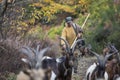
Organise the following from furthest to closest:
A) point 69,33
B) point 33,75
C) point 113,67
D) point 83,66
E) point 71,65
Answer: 1. point 83,66
2. point 69,33
3. point 113,67
4. point 71,65
5. point 33,75

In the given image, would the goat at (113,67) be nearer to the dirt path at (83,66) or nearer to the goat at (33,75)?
the dirt path at (83,66)

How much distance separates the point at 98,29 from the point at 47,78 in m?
14.7

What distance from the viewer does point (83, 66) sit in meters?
19.4

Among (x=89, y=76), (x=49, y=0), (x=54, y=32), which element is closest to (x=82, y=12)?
(x=54, y=32)

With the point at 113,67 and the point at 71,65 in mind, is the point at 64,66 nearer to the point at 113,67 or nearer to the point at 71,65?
the point at 71,65

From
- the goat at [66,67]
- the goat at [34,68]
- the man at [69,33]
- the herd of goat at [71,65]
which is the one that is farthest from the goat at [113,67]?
the goat at [34,68]

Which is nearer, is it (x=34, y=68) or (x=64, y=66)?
(x=34, y=68)

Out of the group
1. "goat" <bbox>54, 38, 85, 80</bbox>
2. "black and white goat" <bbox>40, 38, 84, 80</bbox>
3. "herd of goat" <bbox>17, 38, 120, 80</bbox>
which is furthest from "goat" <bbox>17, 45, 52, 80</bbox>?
"goat" <bbox>54, 38, 85, 80</bbox>

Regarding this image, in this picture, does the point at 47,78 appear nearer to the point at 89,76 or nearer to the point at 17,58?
the point at 89,76

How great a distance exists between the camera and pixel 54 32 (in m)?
31.1

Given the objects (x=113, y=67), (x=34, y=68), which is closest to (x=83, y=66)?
(x=113, y=67)

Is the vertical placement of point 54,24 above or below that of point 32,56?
below

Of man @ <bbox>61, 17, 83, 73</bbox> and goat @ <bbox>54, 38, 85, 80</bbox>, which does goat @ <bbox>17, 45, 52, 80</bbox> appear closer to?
goat @ <bbox>54, 38, 85, 80</bbox>

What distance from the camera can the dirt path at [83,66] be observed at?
1720 cm
